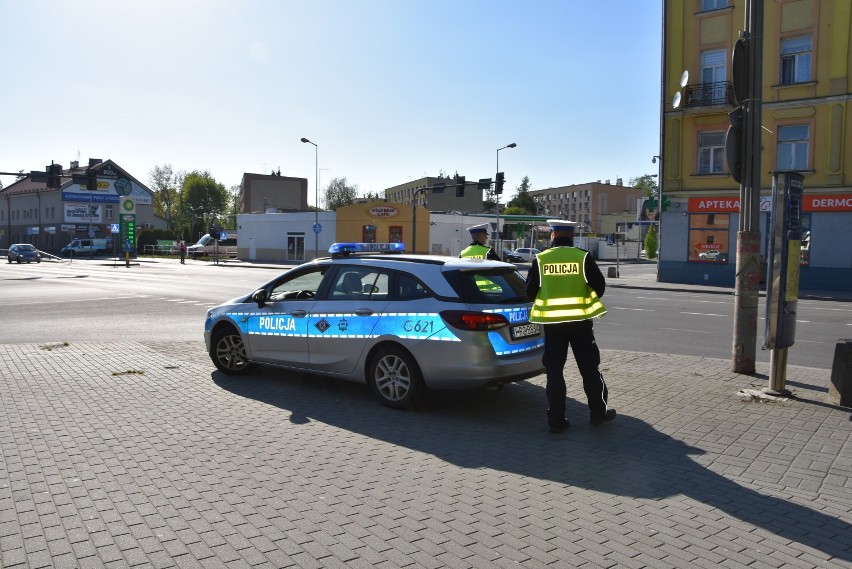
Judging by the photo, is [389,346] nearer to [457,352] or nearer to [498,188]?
[457,352]

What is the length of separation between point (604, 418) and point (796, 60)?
2606cm

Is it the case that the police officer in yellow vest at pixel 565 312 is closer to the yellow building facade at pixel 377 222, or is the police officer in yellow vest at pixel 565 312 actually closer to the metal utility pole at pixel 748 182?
the metal utility pole at pixel 748 182

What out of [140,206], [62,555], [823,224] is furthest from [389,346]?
[140,206]

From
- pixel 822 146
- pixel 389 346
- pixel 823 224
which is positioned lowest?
pixel 389 346

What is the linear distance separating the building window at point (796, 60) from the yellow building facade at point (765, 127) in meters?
0.04

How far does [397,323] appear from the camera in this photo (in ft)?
21.7

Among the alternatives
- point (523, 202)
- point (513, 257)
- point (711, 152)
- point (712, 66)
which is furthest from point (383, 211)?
point (523, 202)

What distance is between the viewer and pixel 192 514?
4.11 meters

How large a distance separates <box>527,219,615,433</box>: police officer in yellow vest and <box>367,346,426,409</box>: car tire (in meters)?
1.23

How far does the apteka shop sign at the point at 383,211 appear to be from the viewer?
173 ft

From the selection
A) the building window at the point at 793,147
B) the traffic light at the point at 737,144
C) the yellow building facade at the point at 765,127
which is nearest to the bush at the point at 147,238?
the yellow building facade at the point at 765,127

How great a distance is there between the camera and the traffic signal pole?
326 inches

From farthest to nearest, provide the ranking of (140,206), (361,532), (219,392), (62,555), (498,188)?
1. (140,206)
2. (498,188)
3. (219,392)
4. (361,532)
5. (62,555)

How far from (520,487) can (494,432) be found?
1378 millimetres
